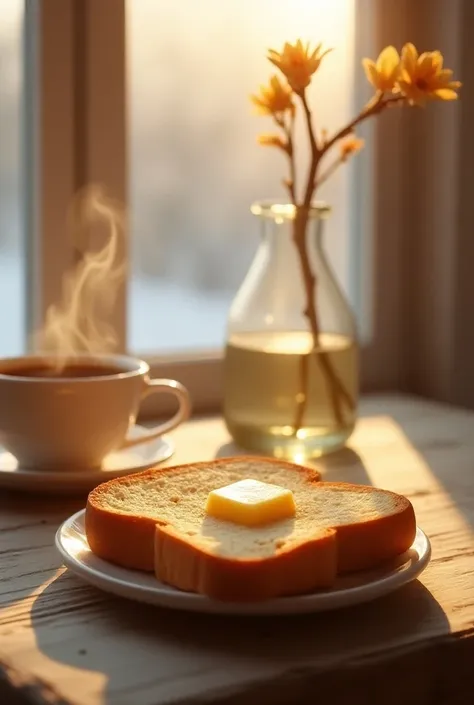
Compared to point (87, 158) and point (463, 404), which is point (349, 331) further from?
point (463, 404)

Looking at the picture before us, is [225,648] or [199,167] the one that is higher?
[199,167]

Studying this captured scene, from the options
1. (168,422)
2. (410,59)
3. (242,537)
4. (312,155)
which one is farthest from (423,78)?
(242,537)

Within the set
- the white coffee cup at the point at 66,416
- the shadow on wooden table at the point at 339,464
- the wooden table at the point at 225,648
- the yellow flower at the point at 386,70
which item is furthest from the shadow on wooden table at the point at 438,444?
the yellow flower at the point at 386,70

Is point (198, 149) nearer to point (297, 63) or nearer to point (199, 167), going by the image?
point (199, 167)

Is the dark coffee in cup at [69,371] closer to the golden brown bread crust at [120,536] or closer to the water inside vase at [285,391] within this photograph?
the water inside vase at [285,391]

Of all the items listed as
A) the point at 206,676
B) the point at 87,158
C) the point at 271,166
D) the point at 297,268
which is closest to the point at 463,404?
the point at 271,166
